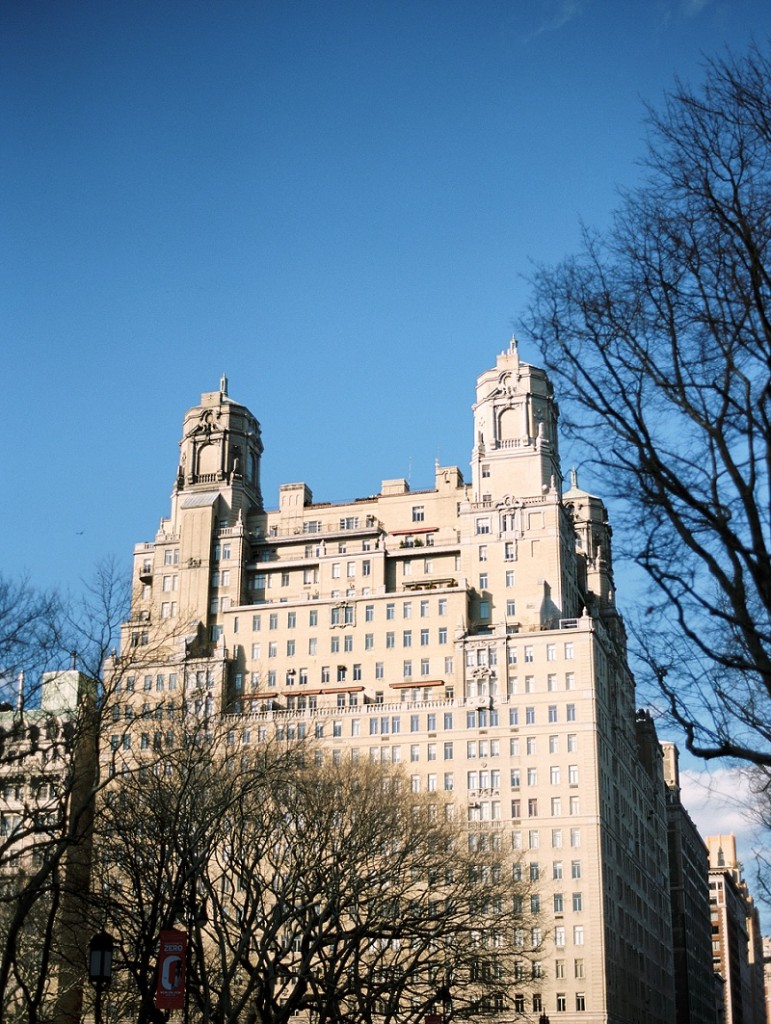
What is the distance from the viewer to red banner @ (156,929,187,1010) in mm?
28391

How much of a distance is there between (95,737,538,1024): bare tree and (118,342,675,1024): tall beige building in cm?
2600

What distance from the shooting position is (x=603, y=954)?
10019cm

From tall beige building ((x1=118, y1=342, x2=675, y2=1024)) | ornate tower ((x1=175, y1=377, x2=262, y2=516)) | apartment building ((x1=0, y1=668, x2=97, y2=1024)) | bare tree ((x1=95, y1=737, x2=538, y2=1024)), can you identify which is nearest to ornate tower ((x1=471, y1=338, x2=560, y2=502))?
tall beige building ((x1=118, y1=342, x2=675, y2=1024))

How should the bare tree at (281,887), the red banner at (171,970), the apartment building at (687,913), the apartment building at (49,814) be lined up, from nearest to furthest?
the red banner at (171,970), the apartment building at (49,814), the bare tree at (281,887), the apartment building at (687,913)

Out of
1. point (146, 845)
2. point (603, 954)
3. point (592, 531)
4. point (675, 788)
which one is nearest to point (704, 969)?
point (675, 788)

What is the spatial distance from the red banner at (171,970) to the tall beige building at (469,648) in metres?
66.4

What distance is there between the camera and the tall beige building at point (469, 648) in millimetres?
104250

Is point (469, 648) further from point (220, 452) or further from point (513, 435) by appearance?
point (220, 452)

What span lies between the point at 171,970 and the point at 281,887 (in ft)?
105

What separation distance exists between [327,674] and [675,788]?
2629 inches

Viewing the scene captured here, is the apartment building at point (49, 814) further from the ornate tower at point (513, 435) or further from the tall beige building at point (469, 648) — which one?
the ornate tower at point (513, 435)

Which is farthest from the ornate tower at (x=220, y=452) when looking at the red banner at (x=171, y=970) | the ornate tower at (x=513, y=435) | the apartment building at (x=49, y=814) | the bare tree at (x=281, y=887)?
the red banner at (x=171, y=970)

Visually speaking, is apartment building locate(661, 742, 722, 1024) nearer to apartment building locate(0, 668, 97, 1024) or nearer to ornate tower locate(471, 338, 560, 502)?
ornate tower locate(471, 338, 560, 502)

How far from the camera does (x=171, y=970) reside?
28.6m
